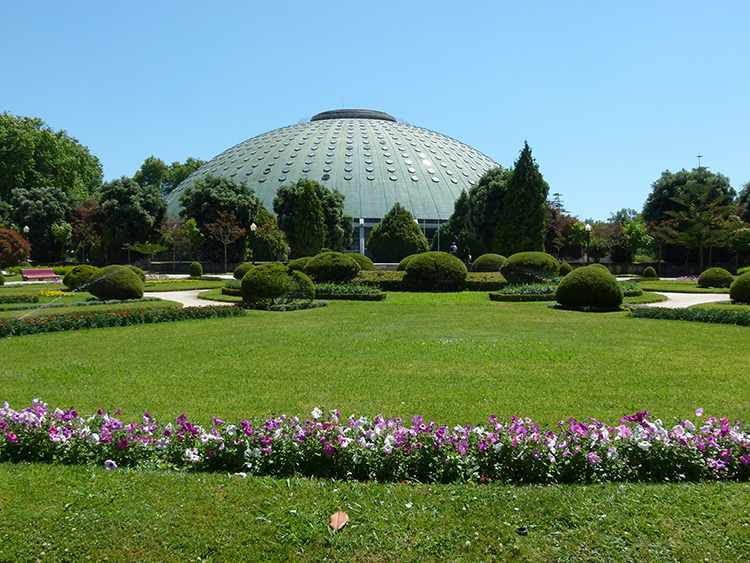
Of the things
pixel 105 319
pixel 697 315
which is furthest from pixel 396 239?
pixel 105 319

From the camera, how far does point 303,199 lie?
4331 cm

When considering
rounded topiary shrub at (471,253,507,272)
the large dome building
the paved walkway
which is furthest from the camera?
the large dome building

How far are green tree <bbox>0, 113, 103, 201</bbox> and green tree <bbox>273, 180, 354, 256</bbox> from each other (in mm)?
24466

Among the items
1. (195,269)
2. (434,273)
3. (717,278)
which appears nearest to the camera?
(434,273)

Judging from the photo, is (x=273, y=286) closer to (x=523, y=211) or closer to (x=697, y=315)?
(x=697, y=315)

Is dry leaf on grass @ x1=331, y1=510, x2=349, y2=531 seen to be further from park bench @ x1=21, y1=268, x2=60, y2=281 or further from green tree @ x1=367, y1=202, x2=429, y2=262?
green tree @ x1=367, y1=202, x2=429, y2=262

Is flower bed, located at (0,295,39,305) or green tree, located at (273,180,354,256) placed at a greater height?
green tree, located at (273,180,354,256)

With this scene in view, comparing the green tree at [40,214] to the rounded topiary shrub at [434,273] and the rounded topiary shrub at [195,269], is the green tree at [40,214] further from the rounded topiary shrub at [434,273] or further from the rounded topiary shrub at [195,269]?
the rounded topiary shrub at [434,273]

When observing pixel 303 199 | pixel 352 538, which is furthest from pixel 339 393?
pixel 303 199

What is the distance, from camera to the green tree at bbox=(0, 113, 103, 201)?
53375mm

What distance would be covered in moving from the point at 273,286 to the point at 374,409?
11.6 meters

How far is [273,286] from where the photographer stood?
16.6m

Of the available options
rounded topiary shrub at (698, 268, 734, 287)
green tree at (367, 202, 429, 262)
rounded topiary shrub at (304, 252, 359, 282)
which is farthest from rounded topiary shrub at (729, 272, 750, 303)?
green tree at (367, 202, 429, 262)

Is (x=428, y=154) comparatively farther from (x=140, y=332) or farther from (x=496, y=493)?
(x=496, y=493)
